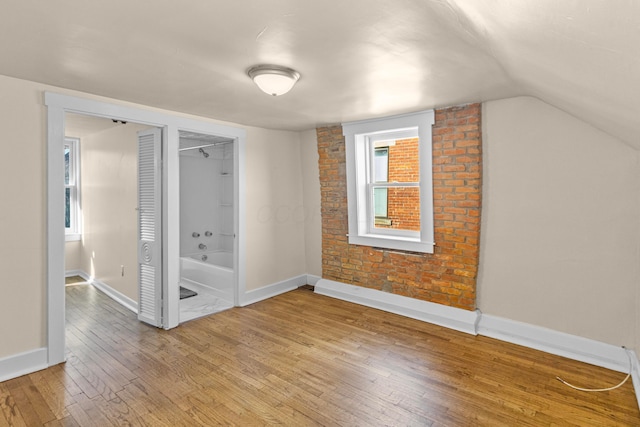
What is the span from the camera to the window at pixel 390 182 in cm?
364

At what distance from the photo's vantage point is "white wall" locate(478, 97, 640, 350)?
2648 millimetres

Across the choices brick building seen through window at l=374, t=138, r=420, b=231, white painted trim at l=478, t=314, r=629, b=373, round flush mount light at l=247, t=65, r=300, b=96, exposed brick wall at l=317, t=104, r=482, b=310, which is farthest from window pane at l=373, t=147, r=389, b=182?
round flush mount light at l=247, t=65, r=300, b=96

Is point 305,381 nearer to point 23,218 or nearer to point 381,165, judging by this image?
point 23,218

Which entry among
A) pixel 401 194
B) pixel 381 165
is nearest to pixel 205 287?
pixel 381 165

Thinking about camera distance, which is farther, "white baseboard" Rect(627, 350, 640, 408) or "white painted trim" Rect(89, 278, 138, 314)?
"white painted trim" Rect(89, 278, 138, 314)

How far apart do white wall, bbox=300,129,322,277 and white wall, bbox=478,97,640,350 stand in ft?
7.23

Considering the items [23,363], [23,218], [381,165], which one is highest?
[381,165]

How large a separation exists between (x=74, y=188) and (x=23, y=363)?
386cm

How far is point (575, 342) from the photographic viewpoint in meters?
2.83

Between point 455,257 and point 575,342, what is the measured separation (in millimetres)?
1177

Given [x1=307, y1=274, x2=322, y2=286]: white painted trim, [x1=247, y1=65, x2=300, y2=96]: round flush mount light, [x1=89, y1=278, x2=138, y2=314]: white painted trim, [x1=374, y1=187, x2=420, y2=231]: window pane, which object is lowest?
[x1=89, y1=278, x2=138, y2=314]: white painted trim

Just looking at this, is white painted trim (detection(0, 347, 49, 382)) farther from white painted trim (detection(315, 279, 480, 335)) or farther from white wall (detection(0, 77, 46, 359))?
white painted trim (detection(315, 279, 480, 335))

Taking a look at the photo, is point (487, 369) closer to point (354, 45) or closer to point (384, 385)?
point (384, 385)

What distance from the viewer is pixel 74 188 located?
5605mm
